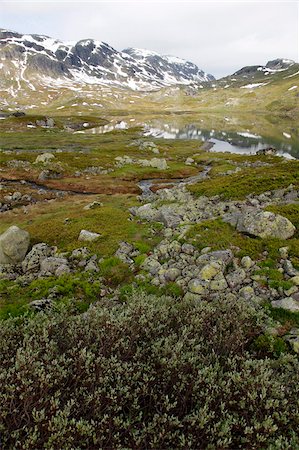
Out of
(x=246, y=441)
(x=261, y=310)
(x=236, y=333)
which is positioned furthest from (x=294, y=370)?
(x=246, y=441)

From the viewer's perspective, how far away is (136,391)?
8781mm

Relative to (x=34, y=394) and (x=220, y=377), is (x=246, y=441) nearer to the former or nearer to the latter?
(x=220, y=377)

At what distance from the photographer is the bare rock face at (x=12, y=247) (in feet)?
80.2

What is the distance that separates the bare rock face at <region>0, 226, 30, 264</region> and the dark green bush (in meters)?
13.7

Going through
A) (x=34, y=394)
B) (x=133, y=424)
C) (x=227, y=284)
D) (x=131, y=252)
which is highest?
(x=34, y=394)

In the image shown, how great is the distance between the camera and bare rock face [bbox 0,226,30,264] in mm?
24453

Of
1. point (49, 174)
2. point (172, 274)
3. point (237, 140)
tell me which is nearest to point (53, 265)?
point (172, 274)

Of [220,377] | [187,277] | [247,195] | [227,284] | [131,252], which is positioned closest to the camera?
[220,377]

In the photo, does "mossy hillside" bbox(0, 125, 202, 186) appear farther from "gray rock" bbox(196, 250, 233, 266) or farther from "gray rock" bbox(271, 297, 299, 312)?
"gray rock" bbox(271, 297, 299, 312)

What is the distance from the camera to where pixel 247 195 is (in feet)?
119

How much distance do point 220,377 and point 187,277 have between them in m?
9.39

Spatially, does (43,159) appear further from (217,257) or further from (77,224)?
(217,257)

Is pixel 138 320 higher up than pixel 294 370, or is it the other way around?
pixel 138 320

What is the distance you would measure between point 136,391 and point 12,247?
18.8 m
